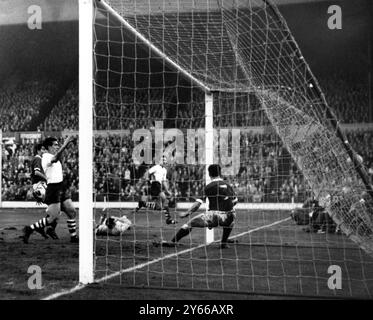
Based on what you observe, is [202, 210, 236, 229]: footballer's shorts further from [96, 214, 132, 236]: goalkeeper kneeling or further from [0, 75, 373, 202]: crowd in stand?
[0, 75, 373, 202]: crowd in stand

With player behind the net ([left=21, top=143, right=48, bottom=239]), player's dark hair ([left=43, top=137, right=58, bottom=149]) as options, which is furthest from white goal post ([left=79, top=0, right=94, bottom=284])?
player behind the net ([left=21, top=143, right=48, bottom=239])

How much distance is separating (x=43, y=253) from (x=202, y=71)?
3.63 meters

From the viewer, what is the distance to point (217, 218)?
772 centimetres

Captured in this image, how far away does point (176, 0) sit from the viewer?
696 cm

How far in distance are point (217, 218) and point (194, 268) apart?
5.22 feet

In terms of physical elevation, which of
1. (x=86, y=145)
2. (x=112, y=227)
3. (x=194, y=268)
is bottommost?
(x=194, y=268)

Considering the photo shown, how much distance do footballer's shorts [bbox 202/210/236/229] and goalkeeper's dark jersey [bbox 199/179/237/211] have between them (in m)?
0.09

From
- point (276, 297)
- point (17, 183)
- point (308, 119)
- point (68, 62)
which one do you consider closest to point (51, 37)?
point (68, 62)

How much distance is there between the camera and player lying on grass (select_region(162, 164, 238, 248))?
7582 mm

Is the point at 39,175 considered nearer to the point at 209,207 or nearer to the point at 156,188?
the point at 209,207

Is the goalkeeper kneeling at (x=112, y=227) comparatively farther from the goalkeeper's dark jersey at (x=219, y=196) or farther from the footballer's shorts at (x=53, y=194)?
the goalkeeper's dark jersey at (x=219, y=196)

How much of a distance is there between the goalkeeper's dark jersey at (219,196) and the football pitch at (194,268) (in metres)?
0.66

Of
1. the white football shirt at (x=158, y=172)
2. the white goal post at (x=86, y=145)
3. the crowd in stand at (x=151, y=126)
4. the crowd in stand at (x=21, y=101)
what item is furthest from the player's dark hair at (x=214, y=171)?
the crowd in stand at (x=21, y=101)

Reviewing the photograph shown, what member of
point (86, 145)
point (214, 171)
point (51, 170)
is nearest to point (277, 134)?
point (214, 171)
